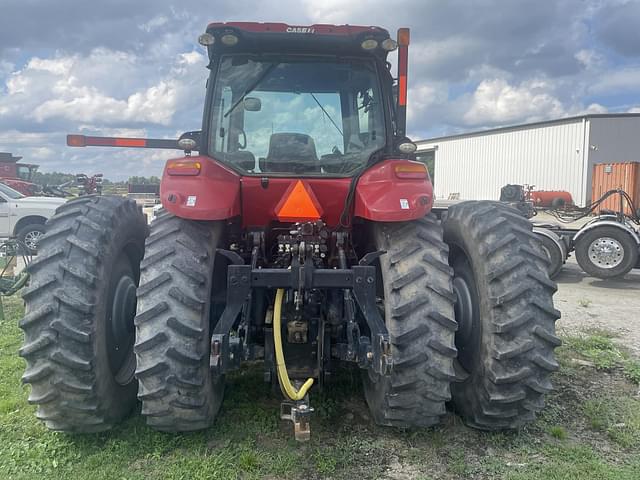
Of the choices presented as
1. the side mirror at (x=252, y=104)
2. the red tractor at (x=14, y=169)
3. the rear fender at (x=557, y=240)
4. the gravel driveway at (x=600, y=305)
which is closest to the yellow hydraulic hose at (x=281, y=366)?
the side mirror at (x=252, y=104)

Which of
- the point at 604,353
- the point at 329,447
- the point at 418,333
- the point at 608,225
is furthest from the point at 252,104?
the point at 608,225

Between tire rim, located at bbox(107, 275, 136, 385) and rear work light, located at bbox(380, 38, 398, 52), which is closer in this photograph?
tire rim, located at bbox(107, 275, 136, 385)

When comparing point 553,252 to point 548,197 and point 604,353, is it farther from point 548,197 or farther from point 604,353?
point 548,197

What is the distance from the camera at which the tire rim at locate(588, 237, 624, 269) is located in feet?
29.5

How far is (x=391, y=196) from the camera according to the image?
3.22 metres

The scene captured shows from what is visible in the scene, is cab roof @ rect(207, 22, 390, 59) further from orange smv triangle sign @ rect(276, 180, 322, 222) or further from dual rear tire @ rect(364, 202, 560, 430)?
dual rear tire @ rect(364, 202, 560, 430)

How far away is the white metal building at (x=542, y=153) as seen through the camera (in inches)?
1027

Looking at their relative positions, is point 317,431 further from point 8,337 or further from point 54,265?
point 8,337

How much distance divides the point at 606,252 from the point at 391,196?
24.2ft

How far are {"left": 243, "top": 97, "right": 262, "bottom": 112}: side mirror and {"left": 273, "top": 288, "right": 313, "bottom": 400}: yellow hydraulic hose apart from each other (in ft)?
4.50

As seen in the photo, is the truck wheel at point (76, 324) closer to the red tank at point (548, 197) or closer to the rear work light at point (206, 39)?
the rear work light at point (206, 39)

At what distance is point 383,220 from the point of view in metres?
3.14

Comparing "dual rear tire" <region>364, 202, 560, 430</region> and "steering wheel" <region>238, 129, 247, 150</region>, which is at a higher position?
"steering wheel" <region>238, 129, 247, 150</region>

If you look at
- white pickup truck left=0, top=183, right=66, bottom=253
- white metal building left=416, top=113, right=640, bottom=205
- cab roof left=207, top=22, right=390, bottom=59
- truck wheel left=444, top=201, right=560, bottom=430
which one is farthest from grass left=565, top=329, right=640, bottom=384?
white metal building left=416, top=113, right=640, bottom=205
